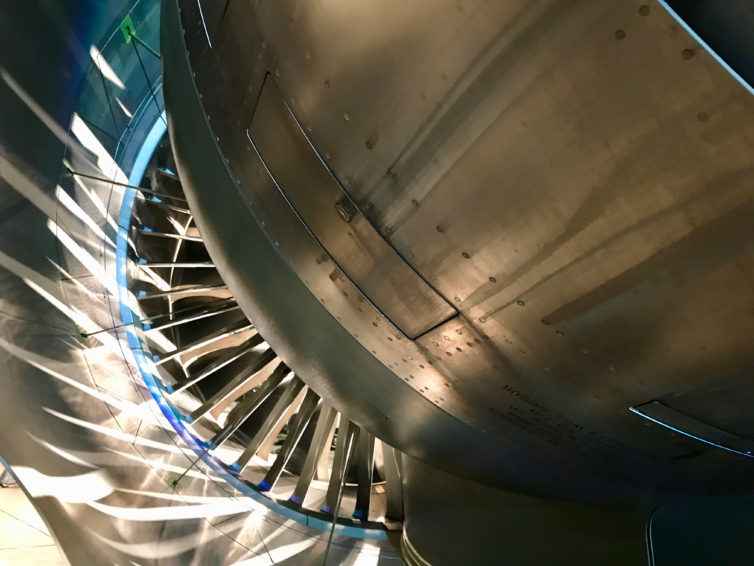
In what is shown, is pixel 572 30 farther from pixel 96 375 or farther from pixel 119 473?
pixel 119 473

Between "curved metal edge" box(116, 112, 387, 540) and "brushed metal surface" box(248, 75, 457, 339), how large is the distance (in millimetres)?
2761

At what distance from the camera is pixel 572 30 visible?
37.4 inches

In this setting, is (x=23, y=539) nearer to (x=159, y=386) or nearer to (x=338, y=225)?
(x=159, y=386)

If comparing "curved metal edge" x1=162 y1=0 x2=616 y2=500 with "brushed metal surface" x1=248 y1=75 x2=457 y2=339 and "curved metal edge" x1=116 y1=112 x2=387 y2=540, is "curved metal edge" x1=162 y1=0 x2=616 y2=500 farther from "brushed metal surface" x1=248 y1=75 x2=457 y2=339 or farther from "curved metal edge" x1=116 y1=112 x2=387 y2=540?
"curved metal edge" x1=116 y1=112 x2=387 y2=540

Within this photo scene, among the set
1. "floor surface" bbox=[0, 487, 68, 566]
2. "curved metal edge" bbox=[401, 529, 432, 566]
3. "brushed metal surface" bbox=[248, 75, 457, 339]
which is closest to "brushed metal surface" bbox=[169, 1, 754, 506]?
"brushed metal surface" bbox=[248, 75, 457, 339]

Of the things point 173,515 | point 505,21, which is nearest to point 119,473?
point 173,515

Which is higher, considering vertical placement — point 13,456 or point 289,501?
point 289,501

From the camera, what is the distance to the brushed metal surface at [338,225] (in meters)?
1.50

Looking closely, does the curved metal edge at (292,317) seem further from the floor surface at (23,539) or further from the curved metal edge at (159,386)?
the floor surface at (23,539)

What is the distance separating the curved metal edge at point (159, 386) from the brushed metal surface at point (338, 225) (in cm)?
276

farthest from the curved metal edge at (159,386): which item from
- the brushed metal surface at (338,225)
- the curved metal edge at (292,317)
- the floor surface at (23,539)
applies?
the brushed metal surface at (338,225)

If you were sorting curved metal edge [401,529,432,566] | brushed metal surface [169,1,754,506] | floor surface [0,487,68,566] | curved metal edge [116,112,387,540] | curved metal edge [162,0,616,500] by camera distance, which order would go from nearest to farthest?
brushed metal surface [169,1,754,506]
curved metal edge [162,0,616,500]
curved metal edge [401,529,432,566]
curved metal edge [116,112,387,540]
floor surface [0,487,68,566]

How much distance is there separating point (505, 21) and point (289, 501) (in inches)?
196

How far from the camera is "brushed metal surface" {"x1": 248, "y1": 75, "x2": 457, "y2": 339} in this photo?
1.50 meters
